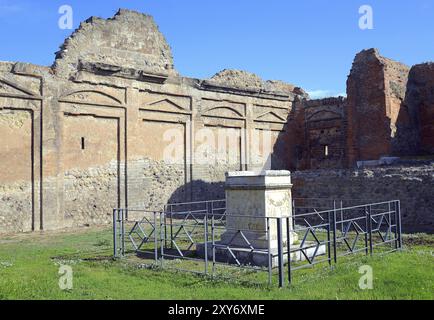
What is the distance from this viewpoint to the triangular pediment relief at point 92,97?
1596 centimetres

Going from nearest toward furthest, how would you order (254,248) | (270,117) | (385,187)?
(254,248) < (385,187) < (270,117)

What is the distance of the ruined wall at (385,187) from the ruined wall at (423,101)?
23.1ft

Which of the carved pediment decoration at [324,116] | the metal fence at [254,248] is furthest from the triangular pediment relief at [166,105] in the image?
the metal fence at [254,248]

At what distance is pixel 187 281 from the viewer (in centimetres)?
727

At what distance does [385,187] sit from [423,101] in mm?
8500

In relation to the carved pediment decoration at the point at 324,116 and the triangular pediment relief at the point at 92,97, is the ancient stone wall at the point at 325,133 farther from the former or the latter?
the triangular pediment relief at the point at 92,97

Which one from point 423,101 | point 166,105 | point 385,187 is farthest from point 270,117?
point 385,187

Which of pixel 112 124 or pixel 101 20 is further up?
pixel 101 20

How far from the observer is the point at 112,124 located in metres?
17.0

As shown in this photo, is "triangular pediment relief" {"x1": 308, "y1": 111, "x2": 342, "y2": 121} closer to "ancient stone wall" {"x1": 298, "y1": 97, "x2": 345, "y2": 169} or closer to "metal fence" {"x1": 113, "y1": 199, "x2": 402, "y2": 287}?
"ancient stone wall" {"x1": 298, "y1": 97, "x2": 345, "y2": 169}

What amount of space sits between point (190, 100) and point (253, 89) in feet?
11.8

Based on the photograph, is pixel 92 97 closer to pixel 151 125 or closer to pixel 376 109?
pixel 151 125

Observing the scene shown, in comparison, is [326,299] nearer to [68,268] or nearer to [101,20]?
[68,268]
